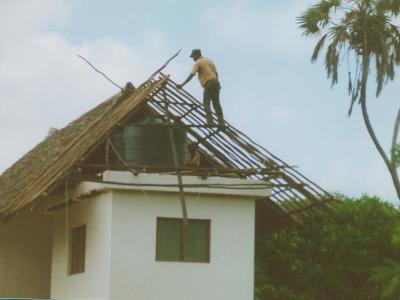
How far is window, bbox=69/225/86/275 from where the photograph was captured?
89.8ft

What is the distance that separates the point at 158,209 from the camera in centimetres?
2591

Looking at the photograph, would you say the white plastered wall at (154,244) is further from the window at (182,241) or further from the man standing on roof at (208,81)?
the man standing on roof at (208,81)

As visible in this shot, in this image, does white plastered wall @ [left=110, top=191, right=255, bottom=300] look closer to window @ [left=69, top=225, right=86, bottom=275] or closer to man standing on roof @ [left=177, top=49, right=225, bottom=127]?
window @ [left=69, top=225, right=86, bottom=275]

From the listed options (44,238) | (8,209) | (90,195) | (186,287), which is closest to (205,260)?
(186,287)

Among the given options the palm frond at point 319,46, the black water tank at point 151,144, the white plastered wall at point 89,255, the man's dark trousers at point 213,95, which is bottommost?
the white plastered wall at point 89,255

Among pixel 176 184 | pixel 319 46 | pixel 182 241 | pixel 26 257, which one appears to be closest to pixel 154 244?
pixel 182 241

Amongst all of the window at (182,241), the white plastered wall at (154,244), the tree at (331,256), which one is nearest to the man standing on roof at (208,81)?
the white plastered wall at (154,244)

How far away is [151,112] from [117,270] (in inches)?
164

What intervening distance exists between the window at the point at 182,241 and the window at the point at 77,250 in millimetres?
2364

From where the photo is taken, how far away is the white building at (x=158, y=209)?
25484 mm

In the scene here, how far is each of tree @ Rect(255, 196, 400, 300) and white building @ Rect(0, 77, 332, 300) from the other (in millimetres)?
591

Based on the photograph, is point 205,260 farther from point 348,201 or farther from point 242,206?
point 348,201

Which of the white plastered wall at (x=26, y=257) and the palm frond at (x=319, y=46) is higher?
the palm frond at (x=319, y=46)

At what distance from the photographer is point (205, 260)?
85.5 feet
